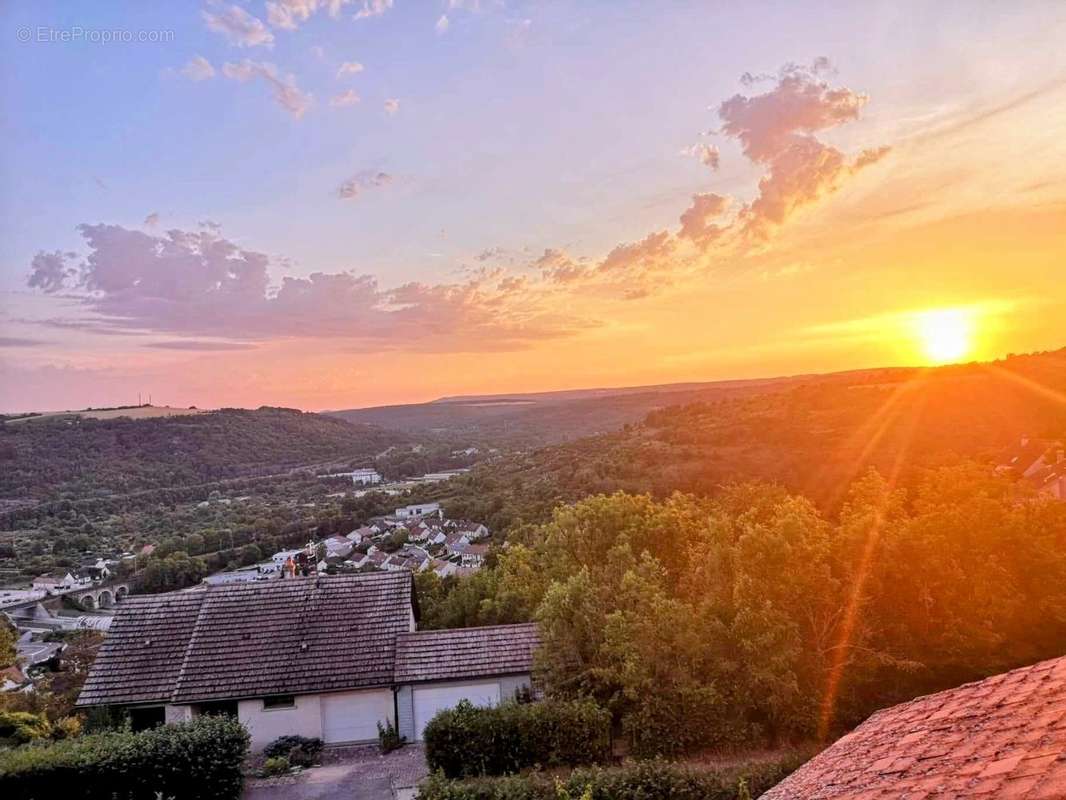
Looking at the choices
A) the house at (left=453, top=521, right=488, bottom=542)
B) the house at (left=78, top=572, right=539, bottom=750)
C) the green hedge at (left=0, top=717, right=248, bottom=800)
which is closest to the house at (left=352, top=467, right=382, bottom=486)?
the house at (left=453, top=521, right=488, bottom=542)

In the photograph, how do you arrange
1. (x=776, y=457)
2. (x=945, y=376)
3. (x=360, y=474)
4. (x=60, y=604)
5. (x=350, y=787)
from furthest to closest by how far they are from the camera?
(x=360, y=474)
(x=945, y=376)
(x=60, y=604)
(x=776, y=457)
(x=350, y=787)

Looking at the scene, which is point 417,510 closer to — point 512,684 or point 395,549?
point 395,549

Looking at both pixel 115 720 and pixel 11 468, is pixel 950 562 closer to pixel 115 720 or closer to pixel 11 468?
pixel 115 720

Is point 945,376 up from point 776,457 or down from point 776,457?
up

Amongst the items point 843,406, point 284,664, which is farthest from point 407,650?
point 843,406

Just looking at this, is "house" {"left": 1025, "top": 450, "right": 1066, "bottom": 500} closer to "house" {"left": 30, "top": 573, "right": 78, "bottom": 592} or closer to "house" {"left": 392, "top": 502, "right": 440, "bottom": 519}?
"house" {"left": 392, "top": 502, "right": 440, "bottom": 519}

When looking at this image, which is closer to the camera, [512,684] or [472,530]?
[512,684]

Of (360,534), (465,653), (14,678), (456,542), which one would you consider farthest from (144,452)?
(465,653)
